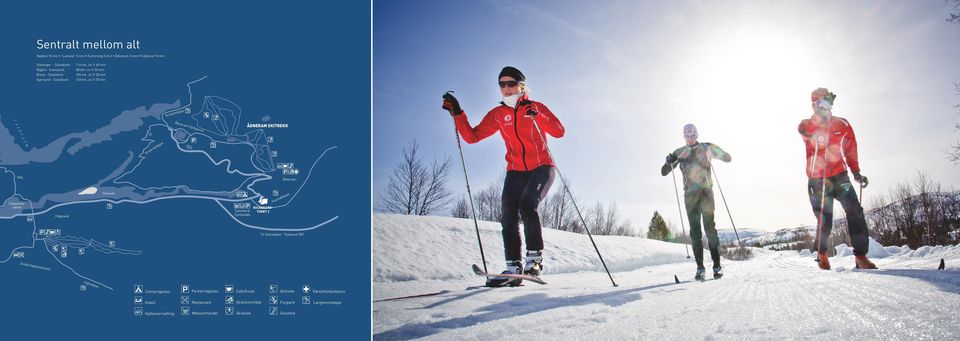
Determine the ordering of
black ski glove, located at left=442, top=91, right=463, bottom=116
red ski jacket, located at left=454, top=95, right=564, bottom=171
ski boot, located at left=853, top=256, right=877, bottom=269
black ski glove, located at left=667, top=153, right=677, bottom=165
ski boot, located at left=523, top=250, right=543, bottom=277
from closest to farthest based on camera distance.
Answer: ski boot, located at left=523, top=250, right=543, bottom=277 → red ski jacket, located at left=454, top=95, right=564, bottom=171 → black ski glove, located at left=442, top=91, right=463, bottom=116 → ski boot, located at left=853, top=256, right=877, bottom=269 → black ski glove, located at left=667, top=153, right=677, bottom=165

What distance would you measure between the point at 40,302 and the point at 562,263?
422cm

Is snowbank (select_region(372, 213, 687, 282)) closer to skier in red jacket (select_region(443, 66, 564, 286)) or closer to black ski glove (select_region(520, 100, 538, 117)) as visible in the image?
skier in red jacket (select_region(443, 66, 564, 286))

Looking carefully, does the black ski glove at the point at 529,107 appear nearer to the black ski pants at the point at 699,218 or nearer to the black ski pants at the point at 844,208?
the black ski pants at the point at 699,218

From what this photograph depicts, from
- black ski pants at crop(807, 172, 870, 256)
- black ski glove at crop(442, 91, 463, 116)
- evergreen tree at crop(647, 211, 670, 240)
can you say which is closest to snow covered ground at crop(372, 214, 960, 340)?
black ski glove at crop(442, 91, 463, 116)

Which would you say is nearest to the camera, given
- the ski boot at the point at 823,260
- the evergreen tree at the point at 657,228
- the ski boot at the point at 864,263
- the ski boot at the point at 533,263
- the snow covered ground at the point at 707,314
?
the snow covered ground at the point at 707,314

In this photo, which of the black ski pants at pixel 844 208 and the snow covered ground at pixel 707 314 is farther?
the black ski pants at pixel 844 208

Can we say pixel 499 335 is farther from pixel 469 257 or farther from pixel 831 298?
pixel 469 257

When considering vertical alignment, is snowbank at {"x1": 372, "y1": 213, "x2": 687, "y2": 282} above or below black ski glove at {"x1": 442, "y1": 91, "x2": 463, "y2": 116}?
below

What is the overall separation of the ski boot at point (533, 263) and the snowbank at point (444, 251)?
Result: 39.8 inches

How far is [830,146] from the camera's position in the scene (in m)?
3.23

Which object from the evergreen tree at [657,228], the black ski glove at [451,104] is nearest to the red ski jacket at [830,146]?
A: the black ski glove at [451,104]

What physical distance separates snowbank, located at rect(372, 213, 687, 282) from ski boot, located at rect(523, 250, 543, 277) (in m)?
1.01

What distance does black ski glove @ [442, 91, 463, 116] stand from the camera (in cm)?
267

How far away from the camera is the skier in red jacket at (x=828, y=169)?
311cm
